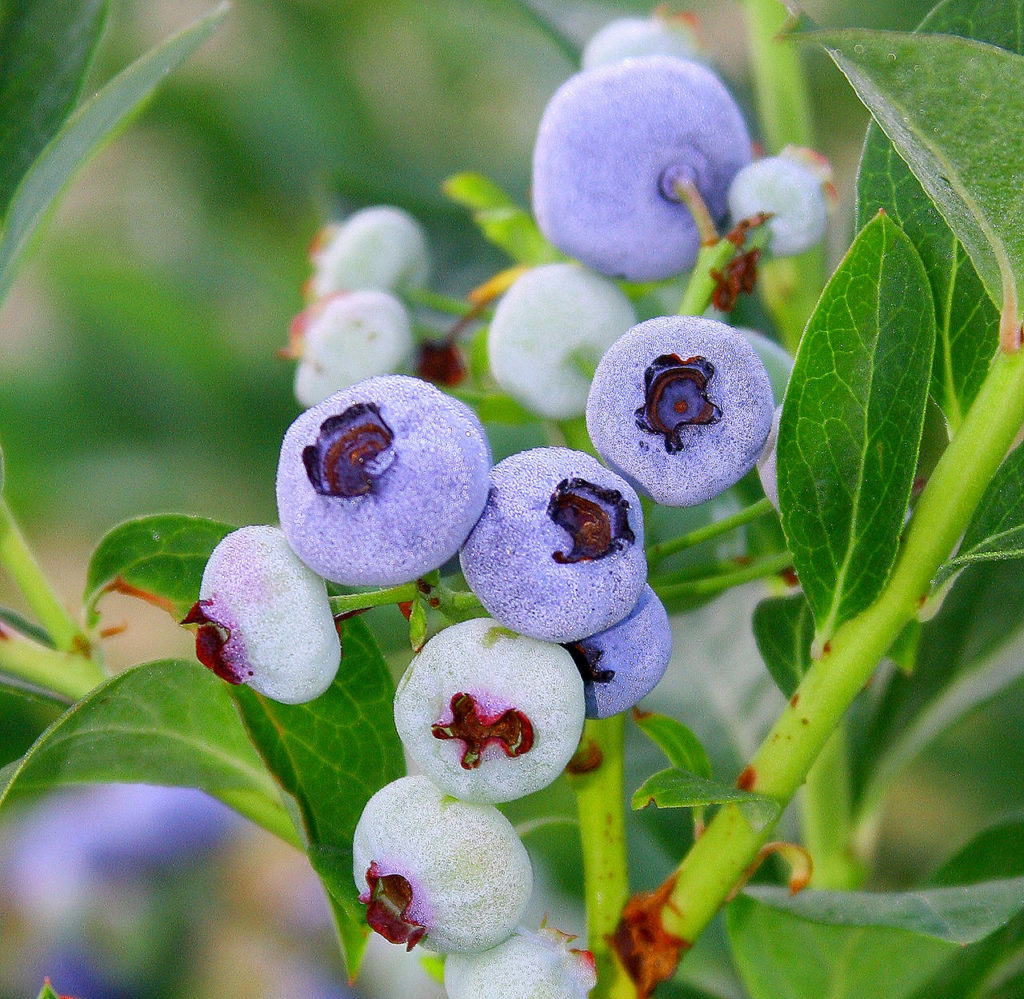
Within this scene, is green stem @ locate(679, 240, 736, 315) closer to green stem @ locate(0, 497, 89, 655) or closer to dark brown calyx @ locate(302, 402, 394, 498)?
dark brown calyx @ locate(302, 402, 394, 498)

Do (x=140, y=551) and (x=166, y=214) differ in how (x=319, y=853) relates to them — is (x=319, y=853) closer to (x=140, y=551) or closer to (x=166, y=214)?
(x=140, y=551)

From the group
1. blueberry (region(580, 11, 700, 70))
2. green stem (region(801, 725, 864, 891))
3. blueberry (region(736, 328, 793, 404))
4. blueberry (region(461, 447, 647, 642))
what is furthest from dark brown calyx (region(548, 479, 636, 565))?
green stem (region(801, 725, 864, 891))

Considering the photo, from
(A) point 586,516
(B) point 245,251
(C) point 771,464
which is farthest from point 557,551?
(B) point 245,251

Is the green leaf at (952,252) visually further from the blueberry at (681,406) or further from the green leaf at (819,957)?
the green leaf at (819,957)

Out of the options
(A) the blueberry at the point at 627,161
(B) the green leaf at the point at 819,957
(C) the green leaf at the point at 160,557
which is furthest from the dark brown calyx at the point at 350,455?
(B) the green leaf at the point at 819,957

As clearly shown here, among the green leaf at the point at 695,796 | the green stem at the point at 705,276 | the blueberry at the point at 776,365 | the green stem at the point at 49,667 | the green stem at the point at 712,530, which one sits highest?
the green stem at the point at 705,276

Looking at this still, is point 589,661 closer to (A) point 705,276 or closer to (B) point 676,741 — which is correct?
(B) point 676,741
